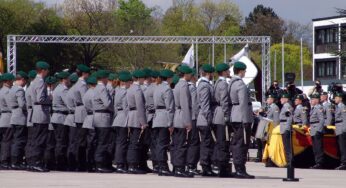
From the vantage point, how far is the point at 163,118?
2039cm

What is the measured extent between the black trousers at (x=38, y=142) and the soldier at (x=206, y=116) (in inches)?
135

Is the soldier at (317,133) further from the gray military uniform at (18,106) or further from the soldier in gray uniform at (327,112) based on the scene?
the gray military uniform at (18,106)

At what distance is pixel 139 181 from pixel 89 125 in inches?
138

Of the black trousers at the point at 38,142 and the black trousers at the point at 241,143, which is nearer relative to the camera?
the black trousers at the point at 241,143

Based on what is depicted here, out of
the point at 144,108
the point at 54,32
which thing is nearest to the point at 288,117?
the point at 144,108

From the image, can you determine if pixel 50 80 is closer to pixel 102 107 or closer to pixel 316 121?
pixel 102 107

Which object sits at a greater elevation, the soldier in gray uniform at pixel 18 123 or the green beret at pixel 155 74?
the green beret at pixel 155 74

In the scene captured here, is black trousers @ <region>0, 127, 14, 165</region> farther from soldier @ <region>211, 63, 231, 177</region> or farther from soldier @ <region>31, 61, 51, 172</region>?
soldier @ <region>211, 63, 231, 177</region>

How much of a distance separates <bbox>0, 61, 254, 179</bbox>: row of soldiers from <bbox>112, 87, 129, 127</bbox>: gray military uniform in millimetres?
21

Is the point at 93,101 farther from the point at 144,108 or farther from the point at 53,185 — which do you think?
the point at 53,185

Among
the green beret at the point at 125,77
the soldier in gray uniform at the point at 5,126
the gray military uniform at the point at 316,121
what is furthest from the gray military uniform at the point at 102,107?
the gray military uniform at the point at 316,121

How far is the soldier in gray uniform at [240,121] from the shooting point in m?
19.6

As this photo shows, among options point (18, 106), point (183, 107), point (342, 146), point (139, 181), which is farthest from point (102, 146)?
point (342, 146)

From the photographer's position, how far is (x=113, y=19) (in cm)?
8538
